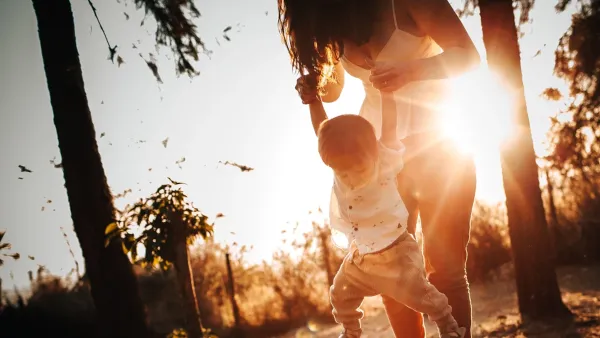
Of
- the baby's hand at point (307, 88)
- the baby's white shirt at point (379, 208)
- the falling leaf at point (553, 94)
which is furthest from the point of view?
the falling leaf at point (553, 94)

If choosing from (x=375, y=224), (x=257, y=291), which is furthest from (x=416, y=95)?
(x=257, y=291)

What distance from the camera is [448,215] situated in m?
1.59

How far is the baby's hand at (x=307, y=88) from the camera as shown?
5.54ft

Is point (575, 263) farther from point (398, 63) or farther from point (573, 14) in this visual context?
point (398, 63)

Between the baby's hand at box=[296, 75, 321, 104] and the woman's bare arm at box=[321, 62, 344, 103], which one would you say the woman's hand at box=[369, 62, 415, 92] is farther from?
the woman's bare arm at box=[321, 62, 344, 103]

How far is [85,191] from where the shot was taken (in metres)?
5.10

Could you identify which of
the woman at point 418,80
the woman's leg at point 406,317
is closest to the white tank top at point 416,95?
the woman at point 418,80

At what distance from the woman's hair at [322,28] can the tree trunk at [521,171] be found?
14.3 feet

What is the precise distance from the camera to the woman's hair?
1.56m

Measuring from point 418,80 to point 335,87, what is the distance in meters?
0.49

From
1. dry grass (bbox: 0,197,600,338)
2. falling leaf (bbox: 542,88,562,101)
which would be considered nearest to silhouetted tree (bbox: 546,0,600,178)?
Result: falling leaf (bbox: 542,88,562,101)

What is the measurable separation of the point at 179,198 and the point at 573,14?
20.1 feet

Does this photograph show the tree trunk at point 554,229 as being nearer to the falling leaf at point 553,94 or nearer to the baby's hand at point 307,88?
the falling leaf at point 553,94

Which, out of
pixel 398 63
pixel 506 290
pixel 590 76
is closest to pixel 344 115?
pixel 398 63
